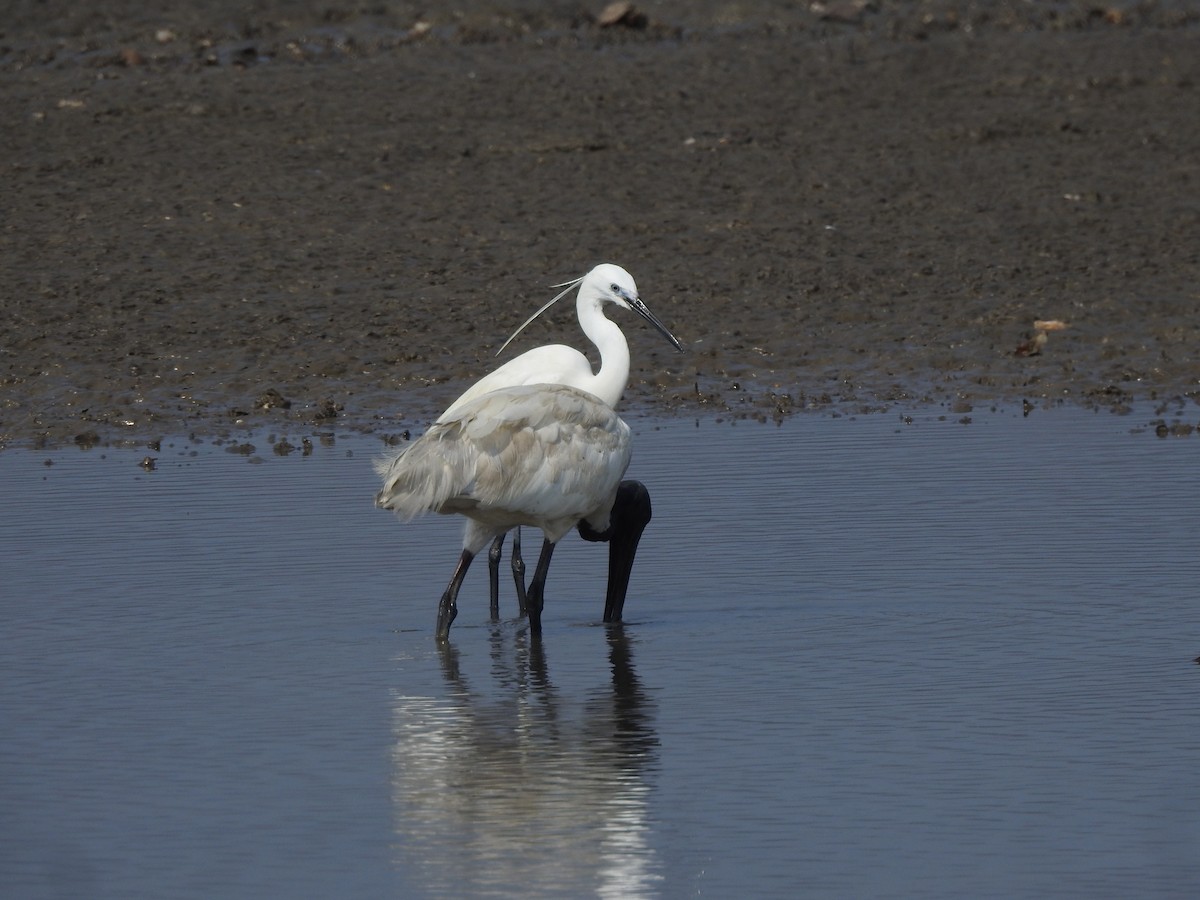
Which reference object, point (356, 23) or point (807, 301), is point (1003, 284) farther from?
point (356, 23)

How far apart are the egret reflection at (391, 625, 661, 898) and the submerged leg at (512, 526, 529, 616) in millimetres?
966

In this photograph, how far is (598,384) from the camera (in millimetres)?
9656

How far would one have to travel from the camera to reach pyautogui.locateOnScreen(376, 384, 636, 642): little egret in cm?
843

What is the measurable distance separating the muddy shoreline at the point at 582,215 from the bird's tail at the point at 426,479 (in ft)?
12.8

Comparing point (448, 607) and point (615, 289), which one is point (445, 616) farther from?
point (615, 289)

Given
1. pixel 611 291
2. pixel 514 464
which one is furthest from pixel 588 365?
pixel 514 464

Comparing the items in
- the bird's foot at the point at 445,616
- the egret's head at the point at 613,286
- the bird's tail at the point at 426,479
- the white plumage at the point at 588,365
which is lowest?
the bird's foot at the point at 445,616


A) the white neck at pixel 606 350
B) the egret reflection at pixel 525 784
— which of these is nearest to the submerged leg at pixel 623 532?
the white neck at pixel 606 350

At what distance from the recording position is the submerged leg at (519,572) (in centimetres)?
922

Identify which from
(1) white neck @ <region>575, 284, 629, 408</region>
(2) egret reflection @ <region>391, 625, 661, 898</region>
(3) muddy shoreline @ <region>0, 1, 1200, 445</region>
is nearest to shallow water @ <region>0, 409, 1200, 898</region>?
(2) egret reflection @ <region>391, 625, 661, 898</region>

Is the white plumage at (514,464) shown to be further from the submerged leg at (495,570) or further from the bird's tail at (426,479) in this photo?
the submerged leg at (495,570)

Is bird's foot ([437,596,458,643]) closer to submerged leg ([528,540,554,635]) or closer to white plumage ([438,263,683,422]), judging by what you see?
submerged leg ([528,540,554,635])

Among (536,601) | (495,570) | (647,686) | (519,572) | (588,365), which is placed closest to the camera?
(647,686)

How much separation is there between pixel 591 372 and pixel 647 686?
231 centimetres
